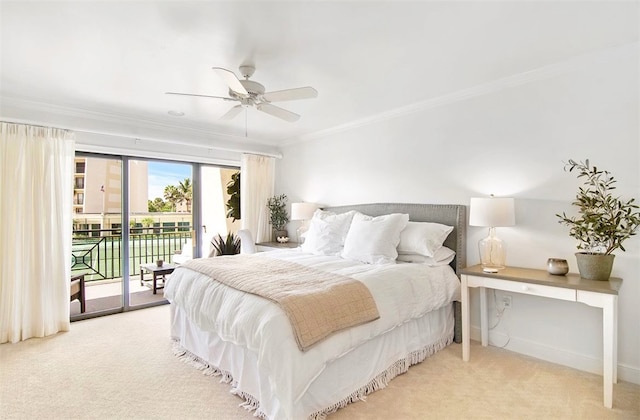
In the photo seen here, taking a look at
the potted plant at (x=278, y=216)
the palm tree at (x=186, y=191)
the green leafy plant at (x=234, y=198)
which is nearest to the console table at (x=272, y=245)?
the potted plant at (x=278, y=216)

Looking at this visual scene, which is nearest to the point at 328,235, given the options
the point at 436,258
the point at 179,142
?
the point at 436,258

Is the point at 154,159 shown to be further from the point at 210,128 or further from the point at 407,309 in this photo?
the point at 407,309

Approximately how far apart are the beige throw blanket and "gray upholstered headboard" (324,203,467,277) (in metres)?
1.36

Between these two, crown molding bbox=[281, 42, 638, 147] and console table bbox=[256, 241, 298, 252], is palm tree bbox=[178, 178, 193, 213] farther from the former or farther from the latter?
crown molding bbox=[281, 42, 638, 147]

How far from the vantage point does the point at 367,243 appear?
3.14 metres

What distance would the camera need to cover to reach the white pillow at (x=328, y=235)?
3.62 m

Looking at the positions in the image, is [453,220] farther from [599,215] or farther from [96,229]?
[96,229]

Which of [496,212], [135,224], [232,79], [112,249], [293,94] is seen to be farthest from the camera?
[135,224]

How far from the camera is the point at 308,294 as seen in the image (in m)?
2.04

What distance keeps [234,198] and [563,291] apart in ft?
15.0

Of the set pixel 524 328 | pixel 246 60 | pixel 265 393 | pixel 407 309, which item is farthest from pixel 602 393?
pixel 246 60

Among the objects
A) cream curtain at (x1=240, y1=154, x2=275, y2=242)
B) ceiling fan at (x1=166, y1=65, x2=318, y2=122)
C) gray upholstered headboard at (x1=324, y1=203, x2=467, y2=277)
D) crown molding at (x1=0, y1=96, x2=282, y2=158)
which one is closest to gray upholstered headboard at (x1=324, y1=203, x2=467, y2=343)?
gray upholstered headboard at (x1=324, y1=203, x2=467, y2=277)

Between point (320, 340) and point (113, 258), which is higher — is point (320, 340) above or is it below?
below

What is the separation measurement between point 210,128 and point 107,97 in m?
1.44
